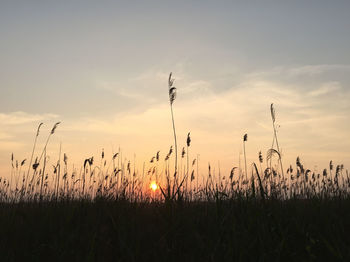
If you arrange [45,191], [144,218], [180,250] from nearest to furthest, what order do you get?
[180,250], [144,218], [45,191]

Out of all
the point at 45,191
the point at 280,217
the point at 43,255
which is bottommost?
the point at 43,255

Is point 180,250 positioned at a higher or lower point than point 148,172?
lower

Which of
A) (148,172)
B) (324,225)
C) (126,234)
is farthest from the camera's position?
(148,172)

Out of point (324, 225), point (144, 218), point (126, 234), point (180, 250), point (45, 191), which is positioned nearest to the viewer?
point (180, 250)

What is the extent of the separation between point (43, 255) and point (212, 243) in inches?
52.1

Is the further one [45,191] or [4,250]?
[45,191]

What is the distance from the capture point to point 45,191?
19.8 ft

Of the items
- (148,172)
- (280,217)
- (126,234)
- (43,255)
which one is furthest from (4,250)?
(148,172)

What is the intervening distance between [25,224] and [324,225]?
2.96 metres

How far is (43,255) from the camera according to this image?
94.7 inches

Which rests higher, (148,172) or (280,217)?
(148,172)

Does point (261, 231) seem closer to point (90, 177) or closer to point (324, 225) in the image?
point (324, 225)

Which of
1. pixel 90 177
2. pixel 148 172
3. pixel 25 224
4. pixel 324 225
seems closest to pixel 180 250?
pixel 324 225

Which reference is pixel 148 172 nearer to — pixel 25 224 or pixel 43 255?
pixel 25 224
